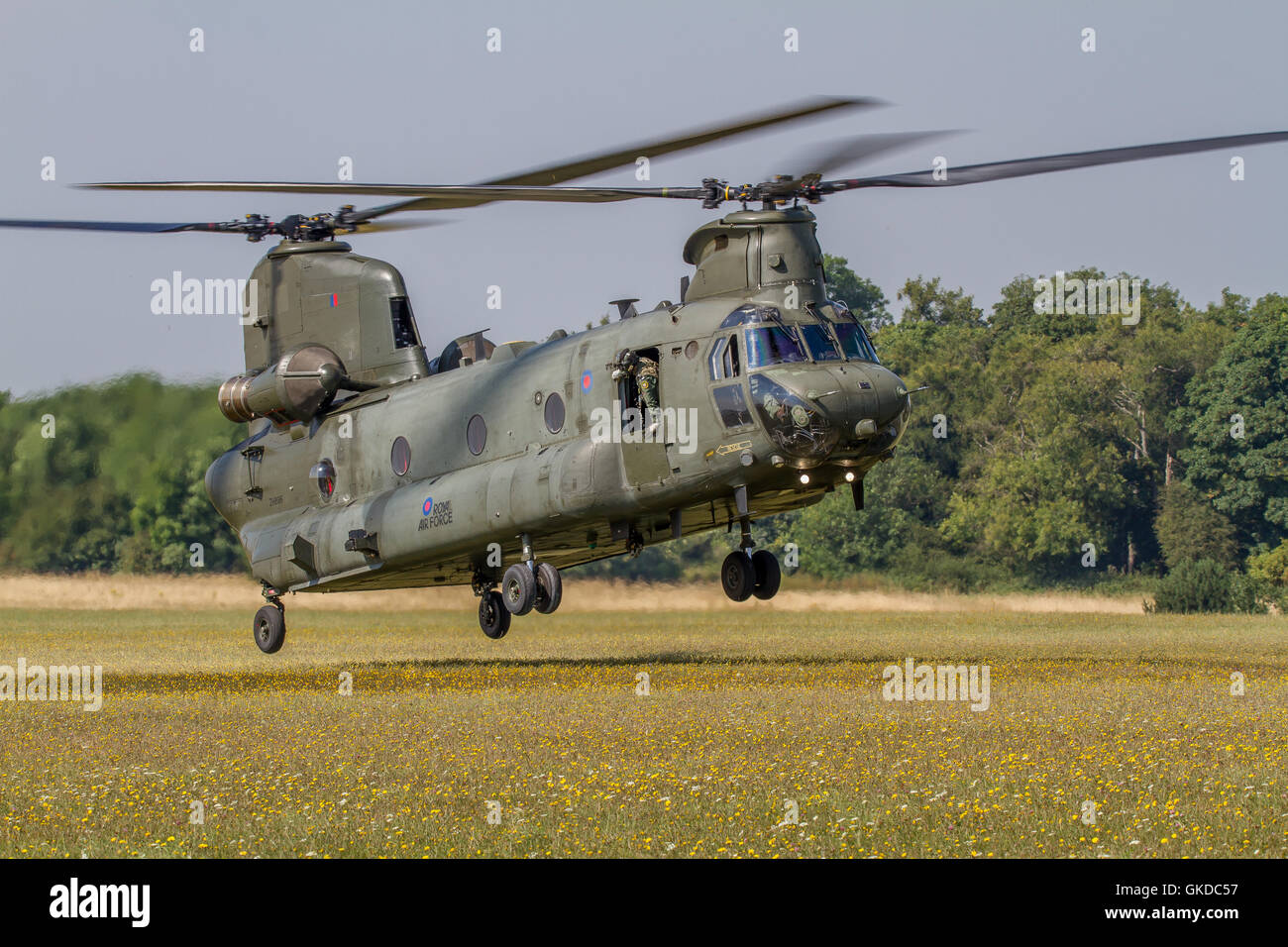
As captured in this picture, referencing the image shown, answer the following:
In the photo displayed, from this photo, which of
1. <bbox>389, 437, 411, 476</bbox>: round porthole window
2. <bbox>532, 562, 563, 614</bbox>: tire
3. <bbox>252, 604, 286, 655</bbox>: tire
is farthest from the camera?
<bbox>252, 604, 286, 655</bbox>: tire

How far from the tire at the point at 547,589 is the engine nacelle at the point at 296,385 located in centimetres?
590

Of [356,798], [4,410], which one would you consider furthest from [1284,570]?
[356,798]

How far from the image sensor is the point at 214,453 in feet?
162

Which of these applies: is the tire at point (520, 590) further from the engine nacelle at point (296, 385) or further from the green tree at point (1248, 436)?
the green tree at point (1248, 436)

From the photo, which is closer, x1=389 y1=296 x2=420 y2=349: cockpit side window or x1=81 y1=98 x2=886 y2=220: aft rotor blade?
x1=81 y1=98 x2=886 y2=220: aft rotor blade

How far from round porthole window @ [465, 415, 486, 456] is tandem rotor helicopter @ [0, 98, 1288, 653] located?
0.04 metres

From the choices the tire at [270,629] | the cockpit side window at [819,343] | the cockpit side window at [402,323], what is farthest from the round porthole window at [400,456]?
the cockpit side window at [819,343]

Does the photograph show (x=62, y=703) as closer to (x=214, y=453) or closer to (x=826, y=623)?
(x=826, y=623)

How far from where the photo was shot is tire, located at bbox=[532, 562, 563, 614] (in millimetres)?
23422

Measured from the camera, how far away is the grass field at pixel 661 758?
12281 mm
